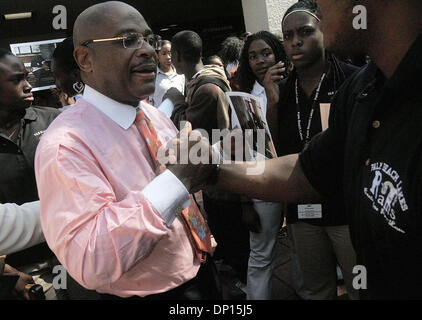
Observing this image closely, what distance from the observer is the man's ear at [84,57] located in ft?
5.15

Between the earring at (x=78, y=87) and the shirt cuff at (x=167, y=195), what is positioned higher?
the earring at (x=78, y=87)

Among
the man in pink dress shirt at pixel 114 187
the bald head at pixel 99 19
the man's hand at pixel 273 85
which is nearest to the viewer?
the man in pink dress shirt at pixel 114 187

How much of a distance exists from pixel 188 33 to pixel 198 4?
837cm

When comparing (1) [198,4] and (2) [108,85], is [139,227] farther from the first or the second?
(1) [198,4]

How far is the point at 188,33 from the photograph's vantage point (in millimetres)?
3508

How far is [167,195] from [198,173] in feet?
0.84

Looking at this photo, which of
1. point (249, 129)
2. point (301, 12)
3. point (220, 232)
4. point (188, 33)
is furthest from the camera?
point (188, 33)

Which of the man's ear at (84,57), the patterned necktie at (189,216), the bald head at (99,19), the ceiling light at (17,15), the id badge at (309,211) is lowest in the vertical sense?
the id badge at (309,211)

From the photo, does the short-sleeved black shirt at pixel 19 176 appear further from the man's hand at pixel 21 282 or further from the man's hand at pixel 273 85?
the man's hand at pixel 273 85

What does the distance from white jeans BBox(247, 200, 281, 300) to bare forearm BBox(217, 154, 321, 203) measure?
0.89 metres

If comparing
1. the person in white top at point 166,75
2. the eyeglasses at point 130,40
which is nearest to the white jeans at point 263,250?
the eyeglasses at point 130,40

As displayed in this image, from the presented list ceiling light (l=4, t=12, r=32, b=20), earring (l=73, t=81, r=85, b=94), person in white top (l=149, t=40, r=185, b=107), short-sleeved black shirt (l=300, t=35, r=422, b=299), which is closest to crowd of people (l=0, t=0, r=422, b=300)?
short-sleeved black shirt (l=300, t=35, r=422, b=299)

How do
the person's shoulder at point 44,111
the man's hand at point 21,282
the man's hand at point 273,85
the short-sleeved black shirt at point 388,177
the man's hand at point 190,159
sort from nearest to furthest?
the short-sleeved black shirt at point 388,177, the man's hand at point 190,159, the man's hand at point 21,282, the person's shoulder at point 44,111, the man's hand at point 273,85

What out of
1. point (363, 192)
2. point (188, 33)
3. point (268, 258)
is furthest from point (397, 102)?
point (188, 33)
